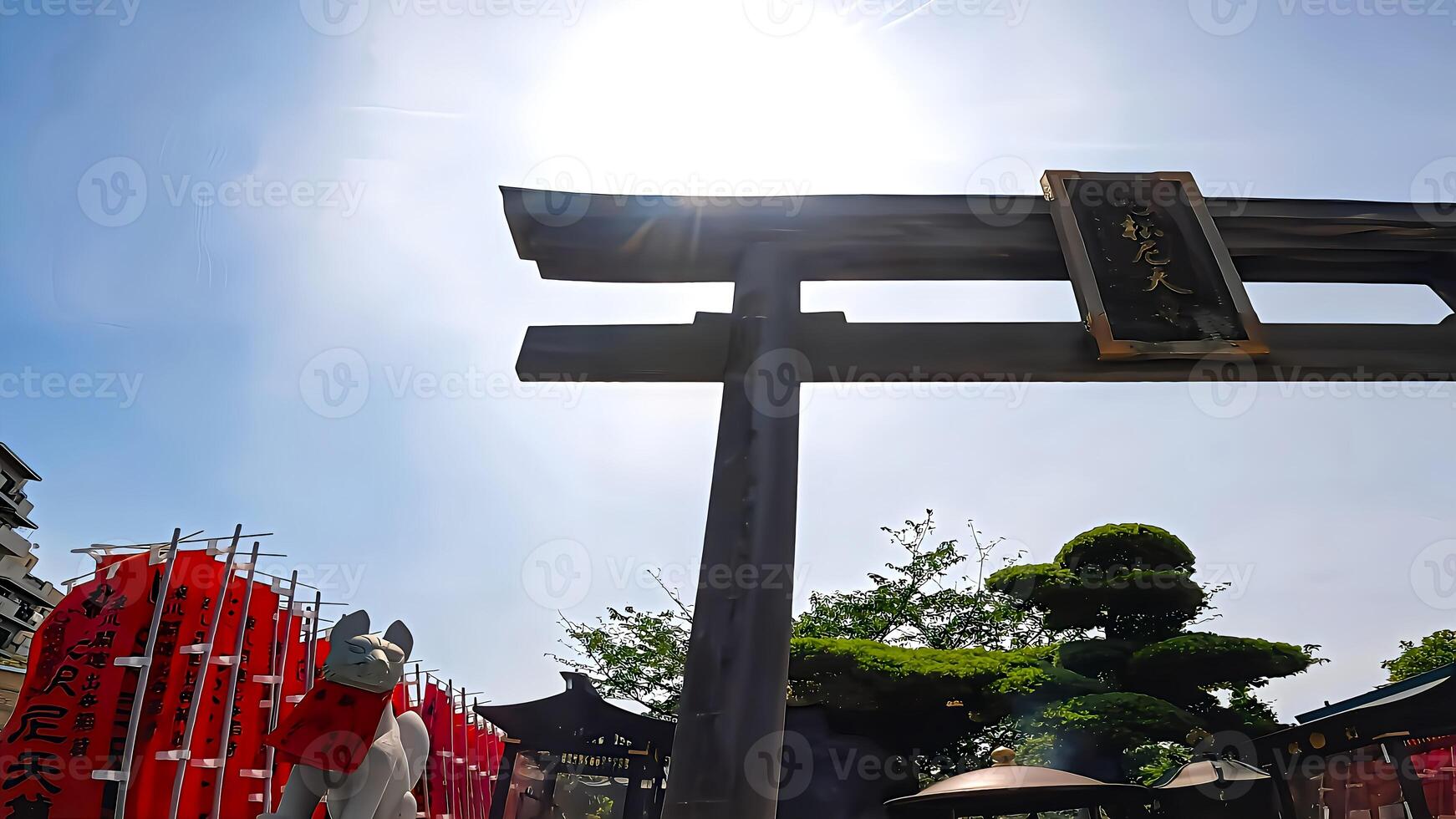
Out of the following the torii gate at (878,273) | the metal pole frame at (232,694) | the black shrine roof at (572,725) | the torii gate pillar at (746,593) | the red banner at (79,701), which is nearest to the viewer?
the torii gate pillar at (746,593)

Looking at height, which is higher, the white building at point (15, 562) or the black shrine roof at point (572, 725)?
the white building at point (15, 562)

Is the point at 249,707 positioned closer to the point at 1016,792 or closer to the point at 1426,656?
the point at 1016,792

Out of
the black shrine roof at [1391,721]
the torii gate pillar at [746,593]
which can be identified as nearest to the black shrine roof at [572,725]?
the black shrine roof at [1391,721]

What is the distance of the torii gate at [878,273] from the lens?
3414 millimetres

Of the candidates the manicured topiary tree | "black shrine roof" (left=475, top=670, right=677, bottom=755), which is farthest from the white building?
the manicured topiary tree

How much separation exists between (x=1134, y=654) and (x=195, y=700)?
11958 millimetres

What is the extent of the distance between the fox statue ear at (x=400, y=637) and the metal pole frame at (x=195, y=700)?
3.77 meters

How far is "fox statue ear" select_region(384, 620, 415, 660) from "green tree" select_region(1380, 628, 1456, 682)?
23.2 meters

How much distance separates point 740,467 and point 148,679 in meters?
5.38

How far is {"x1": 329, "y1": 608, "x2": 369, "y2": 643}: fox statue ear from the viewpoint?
9.12 ft

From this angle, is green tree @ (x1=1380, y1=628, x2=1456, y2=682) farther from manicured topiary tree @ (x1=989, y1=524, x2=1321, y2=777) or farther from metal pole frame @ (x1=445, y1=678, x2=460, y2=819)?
metal pole frame @ (x1=445, y1=678, x2=460, y2=819)

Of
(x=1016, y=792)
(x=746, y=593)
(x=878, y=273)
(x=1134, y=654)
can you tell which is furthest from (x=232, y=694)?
(x=1134, y=654)

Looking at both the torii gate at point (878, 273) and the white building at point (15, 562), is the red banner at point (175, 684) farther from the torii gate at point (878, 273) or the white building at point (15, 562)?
the white building at point (15, 562)

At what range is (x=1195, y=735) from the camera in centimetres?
940
